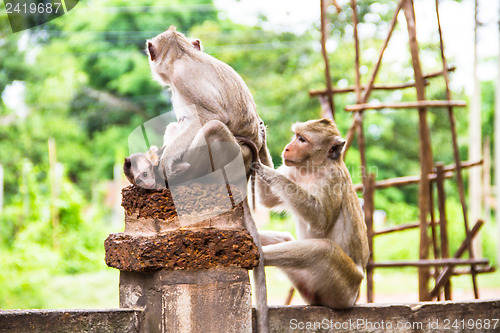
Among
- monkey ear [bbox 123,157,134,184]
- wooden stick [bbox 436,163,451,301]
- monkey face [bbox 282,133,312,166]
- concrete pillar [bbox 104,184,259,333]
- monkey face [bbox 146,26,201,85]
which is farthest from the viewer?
wooden stick [bbox 436,163,451,301]

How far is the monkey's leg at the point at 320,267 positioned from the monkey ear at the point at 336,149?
570 millimetres

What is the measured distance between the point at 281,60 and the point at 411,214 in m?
5.96

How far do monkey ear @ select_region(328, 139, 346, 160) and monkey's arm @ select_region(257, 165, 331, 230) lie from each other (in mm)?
348

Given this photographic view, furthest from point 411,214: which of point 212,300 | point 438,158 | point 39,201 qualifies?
point 212,300

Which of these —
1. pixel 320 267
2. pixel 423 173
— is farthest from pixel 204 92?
pixel 423 173

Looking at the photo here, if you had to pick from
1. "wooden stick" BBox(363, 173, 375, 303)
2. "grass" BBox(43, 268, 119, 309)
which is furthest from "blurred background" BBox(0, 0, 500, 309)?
"wooden stick" BBox(363, 173, 375, 303)

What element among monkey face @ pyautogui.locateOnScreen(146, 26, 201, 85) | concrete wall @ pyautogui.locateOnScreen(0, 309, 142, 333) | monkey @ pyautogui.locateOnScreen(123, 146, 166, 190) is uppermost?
monkey face @ pyautogui.locateOnScreen(146, 26, 201, 85)

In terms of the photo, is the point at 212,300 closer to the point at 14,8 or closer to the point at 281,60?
the point at 14,8

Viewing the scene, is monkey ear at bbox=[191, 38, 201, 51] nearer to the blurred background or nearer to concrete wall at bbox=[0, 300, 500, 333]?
concrete wall at bbox=[0, 300, 500, 333]

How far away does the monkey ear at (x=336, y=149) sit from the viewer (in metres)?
3.81

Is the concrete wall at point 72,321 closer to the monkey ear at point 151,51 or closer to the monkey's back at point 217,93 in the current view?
the monkey's back at point 217,93

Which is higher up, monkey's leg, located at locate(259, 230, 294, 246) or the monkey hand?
the monkey hand

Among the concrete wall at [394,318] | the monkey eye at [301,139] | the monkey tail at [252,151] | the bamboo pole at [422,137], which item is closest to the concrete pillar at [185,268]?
the monkey tail at [252,151]

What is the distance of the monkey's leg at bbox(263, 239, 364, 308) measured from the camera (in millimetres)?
3477
